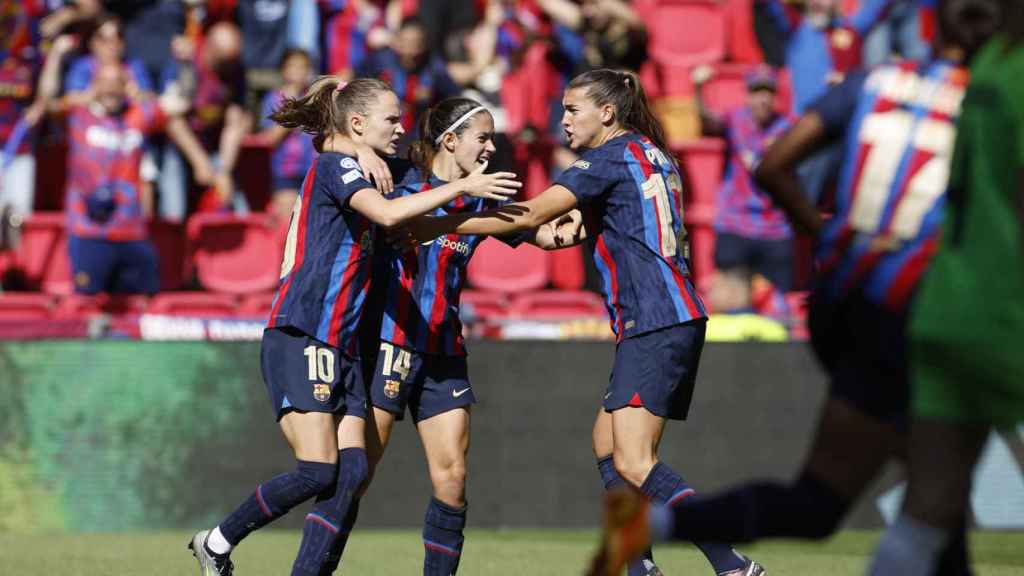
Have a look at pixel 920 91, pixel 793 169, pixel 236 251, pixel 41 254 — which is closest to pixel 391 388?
pixel 793 169

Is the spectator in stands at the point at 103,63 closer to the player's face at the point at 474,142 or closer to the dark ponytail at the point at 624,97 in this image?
the player's face at the point at 474,142

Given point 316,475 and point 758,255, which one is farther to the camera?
point 758,255

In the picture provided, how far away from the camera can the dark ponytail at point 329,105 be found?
5.96 meters

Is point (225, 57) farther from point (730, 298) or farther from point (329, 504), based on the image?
point (329, 504)

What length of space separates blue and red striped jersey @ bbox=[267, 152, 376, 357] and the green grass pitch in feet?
6.54

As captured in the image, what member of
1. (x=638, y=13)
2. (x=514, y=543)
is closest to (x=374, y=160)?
(x=514, y=543)

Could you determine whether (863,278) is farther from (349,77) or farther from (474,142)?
(349,77)

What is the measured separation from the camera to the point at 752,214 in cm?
1093

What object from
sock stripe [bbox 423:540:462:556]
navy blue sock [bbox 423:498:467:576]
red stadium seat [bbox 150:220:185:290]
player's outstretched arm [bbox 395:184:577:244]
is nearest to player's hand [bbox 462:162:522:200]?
player's outstretched arm [bbox 395:184:577:244]

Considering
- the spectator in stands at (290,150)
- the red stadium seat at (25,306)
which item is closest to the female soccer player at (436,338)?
the spectator in stands at (290,150)

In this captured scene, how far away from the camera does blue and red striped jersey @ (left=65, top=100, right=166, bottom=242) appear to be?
10.8 metres

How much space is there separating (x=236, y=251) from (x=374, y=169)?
18.5 feet

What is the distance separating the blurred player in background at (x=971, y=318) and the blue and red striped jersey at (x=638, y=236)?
7.20ft

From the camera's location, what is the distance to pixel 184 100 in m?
11.4
